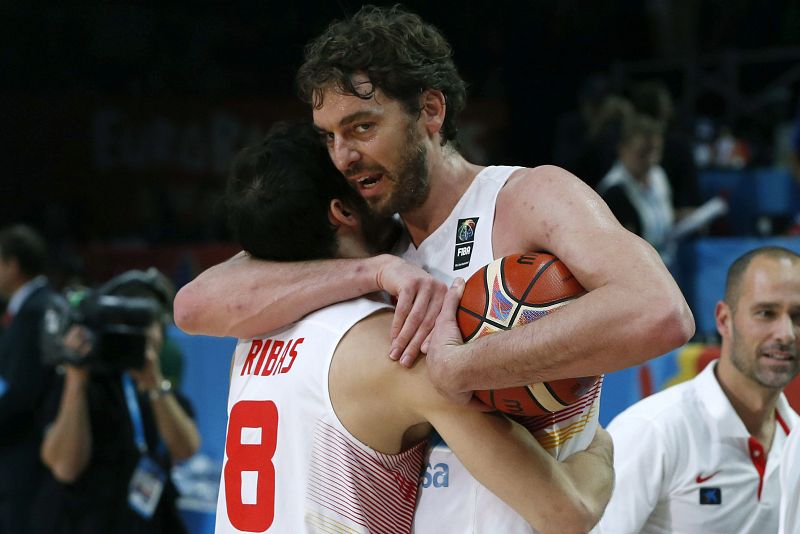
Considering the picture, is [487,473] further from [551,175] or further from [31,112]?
[31,112]

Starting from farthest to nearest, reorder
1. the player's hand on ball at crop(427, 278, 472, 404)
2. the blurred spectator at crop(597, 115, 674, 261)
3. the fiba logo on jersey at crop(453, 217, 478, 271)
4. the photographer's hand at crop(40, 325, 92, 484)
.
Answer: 1. the blurred spectator at crop(597, 115, 674, 261)
2. the photographer's hand at crop(40, 325, 92, 484)
3. the fiba logo on jersey at crop(453, 217, 478, 271)
4. the player's hand on ball at crop(427, 278, 472, 404)

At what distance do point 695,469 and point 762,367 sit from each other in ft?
1.37

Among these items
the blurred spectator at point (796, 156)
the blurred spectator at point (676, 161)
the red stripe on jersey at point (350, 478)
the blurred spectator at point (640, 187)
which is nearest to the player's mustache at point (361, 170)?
the red stripe on jersey at point (350, 478)

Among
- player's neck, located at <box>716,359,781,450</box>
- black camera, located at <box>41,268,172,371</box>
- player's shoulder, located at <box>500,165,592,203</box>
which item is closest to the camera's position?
player's shoulder, located at <box>500,165,592,203</box>

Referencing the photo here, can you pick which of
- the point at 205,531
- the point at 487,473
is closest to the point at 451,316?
the point at 487,473

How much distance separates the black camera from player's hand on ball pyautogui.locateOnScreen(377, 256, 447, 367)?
306 cm

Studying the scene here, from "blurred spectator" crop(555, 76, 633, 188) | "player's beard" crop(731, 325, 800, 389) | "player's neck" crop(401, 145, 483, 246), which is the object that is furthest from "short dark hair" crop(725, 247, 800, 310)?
"blurred spectator" crop(555, 76, 633, 188)

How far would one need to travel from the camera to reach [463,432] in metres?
2.40

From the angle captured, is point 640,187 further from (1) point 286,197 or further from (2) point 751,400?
(1) point 286,197

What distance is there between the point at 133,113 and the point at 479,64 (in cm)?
452

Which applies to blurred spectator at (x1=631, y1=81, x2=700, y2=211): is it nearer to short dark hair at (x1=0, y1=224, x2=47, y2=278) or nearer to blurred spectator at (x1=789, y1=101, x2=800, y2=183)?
blurred spectator at (x1=789, y1=101, x2=800, y2=183)

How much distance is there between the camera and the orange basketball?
2256mm

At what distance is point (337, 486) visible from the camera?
8.50 feet

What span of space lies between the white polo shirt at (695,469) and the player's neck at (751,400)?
0.05 metres
